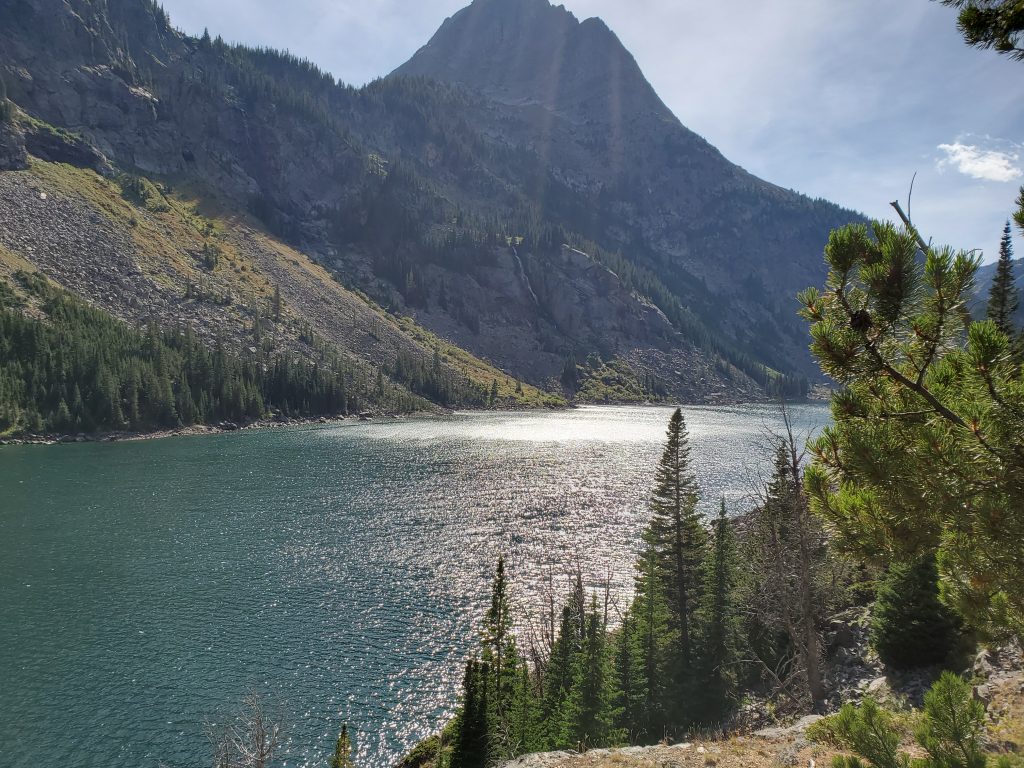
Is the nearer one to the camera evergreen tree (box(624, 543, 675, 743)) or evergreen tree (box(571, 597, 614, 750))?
evergreen tree (box(571, 597, 614, 750))

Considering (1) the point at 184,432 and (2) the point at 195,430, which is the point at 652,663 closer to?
(1) the point at 184,432

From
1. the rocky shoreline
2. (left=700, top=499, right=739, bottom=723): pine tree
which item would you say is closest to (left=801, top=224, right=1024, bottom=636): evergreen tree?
(left=700, top=499, right=739, bottom=723): pine tree

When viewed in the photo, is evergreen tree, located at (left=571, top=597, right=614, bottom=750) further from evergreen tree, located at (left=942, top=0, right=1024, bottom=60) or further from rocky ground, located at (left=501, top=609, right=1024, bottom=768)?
evergreen tree, located at (left=942, top=0, right=1024, bottom=60)

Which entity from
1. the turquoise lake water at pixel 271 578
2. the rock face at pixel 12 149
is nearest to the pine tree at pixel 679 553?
the turquoise lake water at pixel 271 578

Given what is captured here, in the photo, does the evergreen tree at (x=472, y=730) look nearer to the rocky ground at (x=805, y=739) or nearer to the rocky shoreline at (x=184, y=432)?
the rocky ground at (x=805, y=739)

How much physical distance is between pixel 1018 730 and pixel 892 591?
1386 cm

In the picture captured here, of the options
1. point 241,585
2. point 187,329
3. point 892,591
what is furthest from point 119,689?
point 187,329

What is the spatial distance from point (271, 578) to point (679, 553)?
123ft

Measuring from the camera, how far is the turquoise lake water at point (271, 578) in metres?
30.9

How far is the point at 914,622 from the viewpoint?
2092 cm

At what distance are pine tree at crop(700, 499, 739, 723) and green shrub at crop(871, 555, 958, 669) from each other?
712 cm

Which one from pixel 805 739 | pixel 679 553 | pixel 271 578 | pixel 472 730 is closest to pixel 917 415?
pixel 805 739

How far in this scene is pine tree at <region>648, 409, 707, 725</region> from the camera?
94.8ft

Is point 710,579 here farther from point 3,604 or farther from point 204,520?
point 204,520
